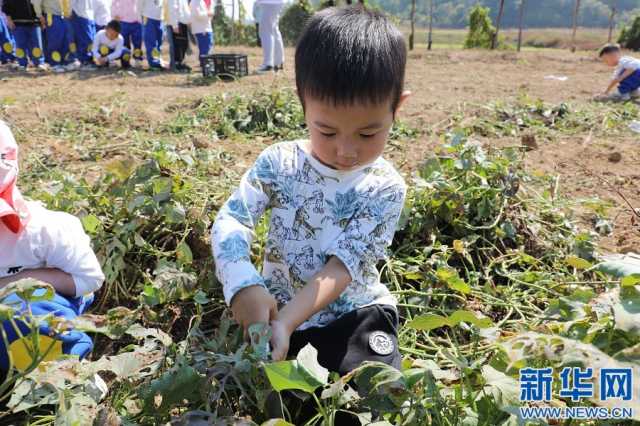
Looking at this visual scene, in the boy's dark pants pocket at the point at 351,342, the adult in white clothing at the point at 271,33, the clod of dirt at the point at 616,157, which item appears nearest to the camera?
the boy's dark pants pocket at the point at 351,342

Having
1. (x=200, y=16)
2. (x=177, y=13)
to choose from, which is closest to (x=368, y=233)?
(x=200, y=16)

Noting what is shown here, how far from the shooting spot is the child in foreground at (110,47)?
855cm

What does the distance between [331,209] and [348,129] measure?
0.28 metres

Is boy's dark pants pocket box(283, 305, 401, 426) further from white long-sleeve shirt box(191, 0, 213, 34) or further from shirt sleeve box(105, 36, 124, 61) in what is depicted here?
shirt sleeve box(105, 36, 124, 61)

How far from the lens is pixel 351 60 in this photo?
1217 millimetres

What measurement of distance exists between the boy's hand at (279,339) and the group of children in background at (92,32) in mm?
7705

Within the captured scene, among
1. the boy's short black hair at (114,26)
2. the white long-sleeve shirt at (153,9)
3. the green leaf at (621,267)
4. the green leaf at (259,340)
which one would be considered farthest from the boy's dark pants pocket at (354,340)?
the boy's short black hair at (114,26)

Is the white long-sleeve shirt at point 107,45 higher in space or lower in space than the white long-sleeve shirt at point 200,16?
lower

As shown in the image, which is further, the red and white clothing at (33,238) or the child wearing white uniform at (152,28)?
the child wearing white uniform at (152,28)

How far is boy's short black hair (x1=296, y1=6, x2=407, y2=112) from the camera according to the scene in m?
1.21

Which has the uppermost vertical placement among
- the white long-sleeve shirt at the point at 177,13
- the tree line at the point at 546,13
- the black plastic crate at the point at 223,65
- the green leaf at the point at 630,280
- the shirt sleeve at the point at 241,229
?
the white long-sleeve shirt at the point at 177,13

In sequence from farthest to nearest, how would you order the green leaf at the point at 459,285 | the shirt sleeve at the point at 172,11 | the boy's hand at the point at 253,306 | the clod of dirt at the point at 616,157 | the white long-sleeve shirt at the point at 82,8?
1. the white long-sleeve shirt at the point at 82,8
2. the shirt sleeve at the point at 172,11
3. the clod of dirt at the point at 616,157
4. the green leaf at the point at 459,285
5. the boy's hand at the point at 253,306

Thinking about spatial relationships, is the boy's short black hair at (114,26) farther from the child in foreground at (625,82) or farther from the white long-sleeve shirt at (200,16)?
the child in foreground at (625,82)

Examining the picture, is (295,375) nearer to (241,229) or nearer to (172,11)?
(241,229)
